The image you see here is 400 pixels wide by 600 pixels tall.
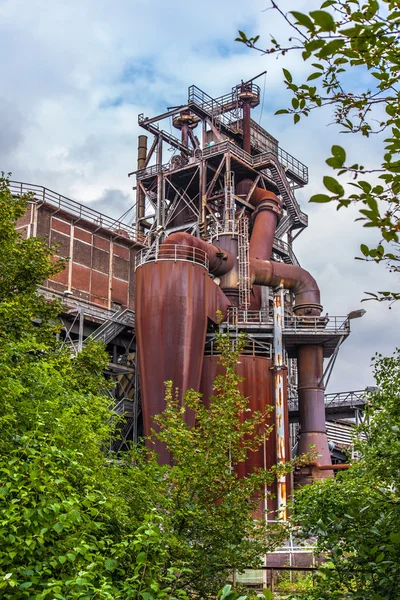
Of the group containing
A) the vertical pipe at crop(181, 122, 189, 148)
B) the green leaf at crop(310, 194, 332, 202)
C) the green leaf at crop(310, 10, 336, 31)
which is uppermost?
the vertical pipe at crop(181, 122, 189, 148)

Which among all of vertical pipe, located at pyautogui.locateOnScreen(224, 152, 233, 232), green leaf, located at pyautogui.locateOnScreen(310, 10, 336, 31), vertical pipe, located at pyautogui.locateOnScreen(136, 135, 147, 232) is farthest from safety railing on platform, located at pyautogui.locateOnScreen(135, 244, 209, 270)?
green leaf, located at pyautogui.locateOnScreen(310, 10, 336, 31)

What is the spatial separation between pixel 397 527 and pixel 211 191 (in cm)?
3778

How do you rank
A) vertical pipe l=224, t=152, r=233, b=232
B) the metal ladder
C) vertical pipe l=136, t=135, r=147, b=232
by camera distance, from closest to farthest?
the metal ladder, vertical pipe l=224, t=152, r=233, b=232, vertical pipe l=136, t=135, r=147, b=232

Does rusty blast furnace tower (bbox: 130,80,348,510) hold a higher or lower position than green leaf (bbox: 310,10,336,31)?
higher

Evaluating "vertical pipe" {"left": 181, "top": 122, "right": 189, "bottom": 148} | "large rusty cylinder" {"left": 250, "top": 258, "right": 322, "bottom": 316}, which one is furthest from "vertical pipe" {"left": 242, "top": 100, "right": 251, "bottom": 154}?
"large rusty cylinder" {"left": 250, "top": 258, "right": 322, "bottom": 316}

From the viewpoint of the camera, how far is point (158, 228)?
4659cm

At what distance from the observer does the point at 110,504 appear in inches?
370

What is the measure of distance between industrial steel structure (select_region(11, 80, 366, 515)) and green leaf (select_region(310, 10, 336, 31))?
24931 mm

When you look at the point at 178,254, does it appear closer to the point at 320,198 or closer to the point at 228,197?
the point at 228,197

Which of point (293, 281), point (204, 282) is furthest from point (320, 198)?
point (293, 281)

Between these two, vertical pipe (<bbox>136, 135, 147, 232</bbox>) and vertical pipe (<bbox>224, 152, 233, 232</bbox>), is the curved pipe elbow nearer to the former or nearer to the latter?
vertical pipe (<bbox>224, 152, 233, 232</bbox>)

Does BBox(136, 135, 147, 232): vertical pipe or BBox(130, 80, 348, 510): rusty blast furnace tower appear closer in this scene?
BBox(130, 80, 348, 510): rusty blast furnace tower

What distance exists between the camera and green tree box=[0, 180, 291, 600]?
8391 millimetres

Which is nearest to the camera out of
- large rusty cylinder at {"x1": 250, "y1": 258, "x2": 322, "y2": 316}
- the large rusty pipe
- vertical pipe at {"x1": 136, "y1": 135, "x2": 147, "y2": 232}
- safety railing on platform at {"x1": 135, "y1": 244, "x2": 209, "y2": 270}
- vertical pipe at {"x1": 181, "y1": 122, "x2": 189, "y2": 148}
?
safety railing on platform at {"x1": 135, "y1": 244, "x2": 209, "y2": 270}
